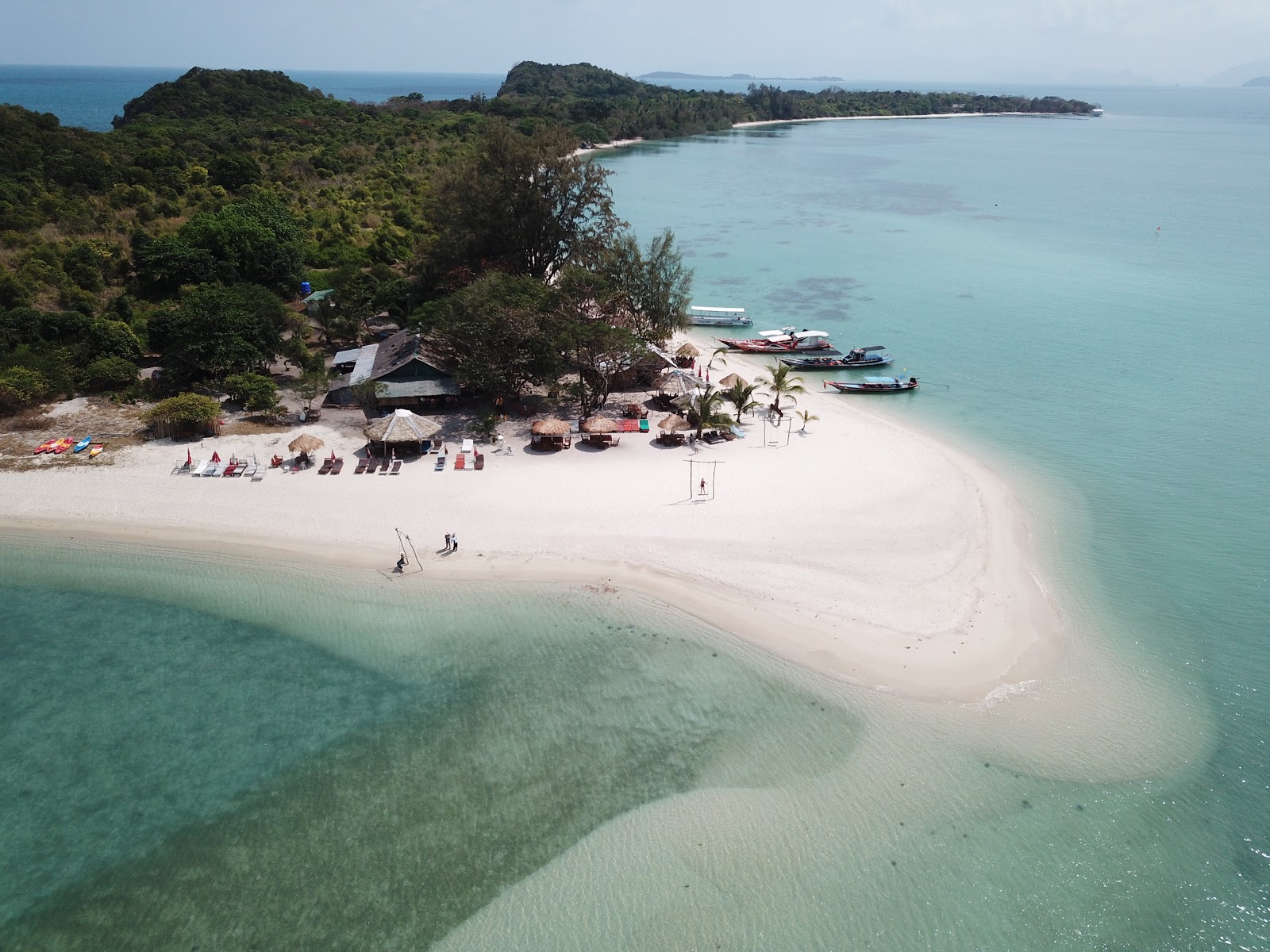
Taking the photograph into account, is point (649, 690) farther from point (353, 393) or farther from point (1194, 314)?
point (1194, 314)

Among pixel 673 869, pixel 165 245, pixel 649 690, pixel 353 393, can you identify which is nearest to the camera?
pixel 673 869

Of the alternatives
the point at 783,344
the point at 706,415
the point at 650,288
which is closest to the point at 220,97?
the point at 650,288

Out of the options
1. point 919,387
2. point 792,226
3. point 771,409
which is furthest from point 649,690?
point 792,226

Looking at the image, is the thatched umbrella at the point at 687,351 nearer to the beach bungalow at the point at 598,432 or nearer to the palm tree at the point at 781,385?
the palm tree at the point at 781,385

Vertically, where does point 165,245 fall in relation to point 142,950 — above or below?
above

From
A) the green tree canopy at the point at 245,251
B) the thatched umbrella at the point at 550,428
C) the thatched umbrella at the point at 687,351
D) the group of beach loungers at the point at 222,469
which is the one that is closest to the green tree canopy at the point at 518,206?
the thatched umbrella at the point at 687,351
